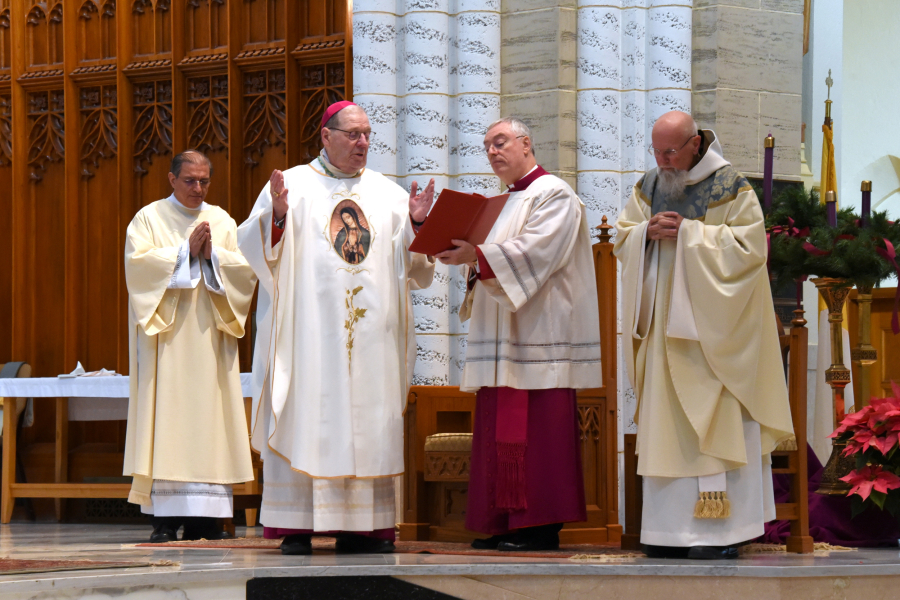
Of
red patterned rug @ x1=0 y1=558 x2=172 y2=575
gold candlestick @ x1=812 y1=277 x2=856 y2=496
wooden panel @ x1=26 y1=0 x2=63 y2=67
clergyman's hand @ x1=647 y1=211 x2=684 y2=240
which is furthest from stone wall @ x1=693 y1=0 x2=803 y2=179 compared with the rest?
wooden panel @ x1=26 y1=0 x2=63 y2=67

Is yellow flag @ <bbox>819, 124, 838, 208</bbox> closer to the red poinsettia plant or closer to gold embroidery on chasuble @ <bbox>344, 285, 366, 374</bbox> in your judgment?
the red poinsettia plant

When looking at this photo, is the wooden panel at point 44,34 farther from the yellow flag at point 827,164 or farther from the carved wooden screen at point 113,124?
the yellow flag at point 827,164

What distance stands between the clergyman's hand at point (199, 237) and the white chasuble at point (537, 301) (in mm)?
1612

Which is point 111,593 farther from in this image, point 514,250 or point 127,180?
point 127,180

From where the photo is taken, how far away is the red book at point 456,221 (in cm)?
454

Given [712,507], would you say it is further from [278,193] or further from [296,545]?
[278,193]

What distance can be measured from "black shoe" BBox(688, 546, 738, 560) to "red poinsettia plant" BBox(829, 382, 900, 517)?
2.76ft

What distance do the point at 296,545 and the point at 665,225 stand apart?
2.01 metres

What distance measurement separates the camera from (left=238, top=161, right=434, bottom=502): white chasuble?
15.7ft

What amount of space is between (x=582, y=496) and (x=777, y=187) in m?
2.86

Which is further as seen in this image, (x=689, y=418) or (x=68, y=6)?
(x=68, y=6)

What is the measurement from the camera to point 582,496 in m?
4.80

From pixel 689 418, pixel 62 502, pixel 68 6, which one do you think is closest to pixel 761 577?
pixel 689 418

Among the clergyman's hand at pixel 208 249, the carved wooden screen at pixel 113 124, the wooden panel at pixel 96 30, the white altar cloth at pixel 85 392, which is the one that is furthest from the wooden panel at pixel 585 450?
the wooden panel at pixel 96 30
